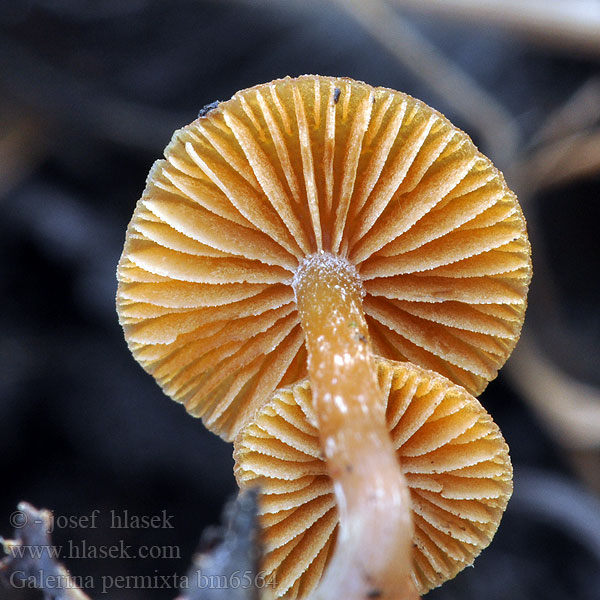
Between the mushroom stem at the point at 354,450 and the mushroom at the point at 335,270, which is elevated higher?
the mushroom at the point at 335,270

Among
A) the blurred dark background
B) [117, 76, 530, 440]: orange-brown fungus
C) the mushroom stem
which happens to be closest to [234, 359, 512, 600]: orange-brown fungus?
the mushroom stem

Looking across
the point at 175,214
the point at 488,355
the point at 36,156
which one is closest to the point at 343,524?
the point at 488,355

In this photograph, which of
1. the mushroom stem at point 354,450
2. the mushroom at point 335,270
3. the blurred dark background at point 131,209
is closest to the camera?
the mushroom stem at point 354,450

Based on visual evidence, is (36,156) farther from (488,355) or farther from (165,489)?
(488,355)

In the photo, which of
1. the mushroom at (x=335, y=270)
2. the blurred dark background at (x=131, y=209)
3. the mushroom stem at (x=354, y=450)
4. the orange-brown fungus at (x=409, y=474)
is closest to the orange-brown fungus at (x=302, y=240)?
the mushroom at (x=335, y=270)

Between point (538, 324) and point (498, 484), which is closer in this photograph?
point (498, 484)

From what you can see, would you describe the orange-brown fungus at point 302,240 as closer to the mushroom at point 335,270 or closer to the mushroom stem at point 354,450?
the mushroom at point 335,270

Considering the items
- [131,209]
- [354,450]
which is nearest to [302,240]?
[354,450]
